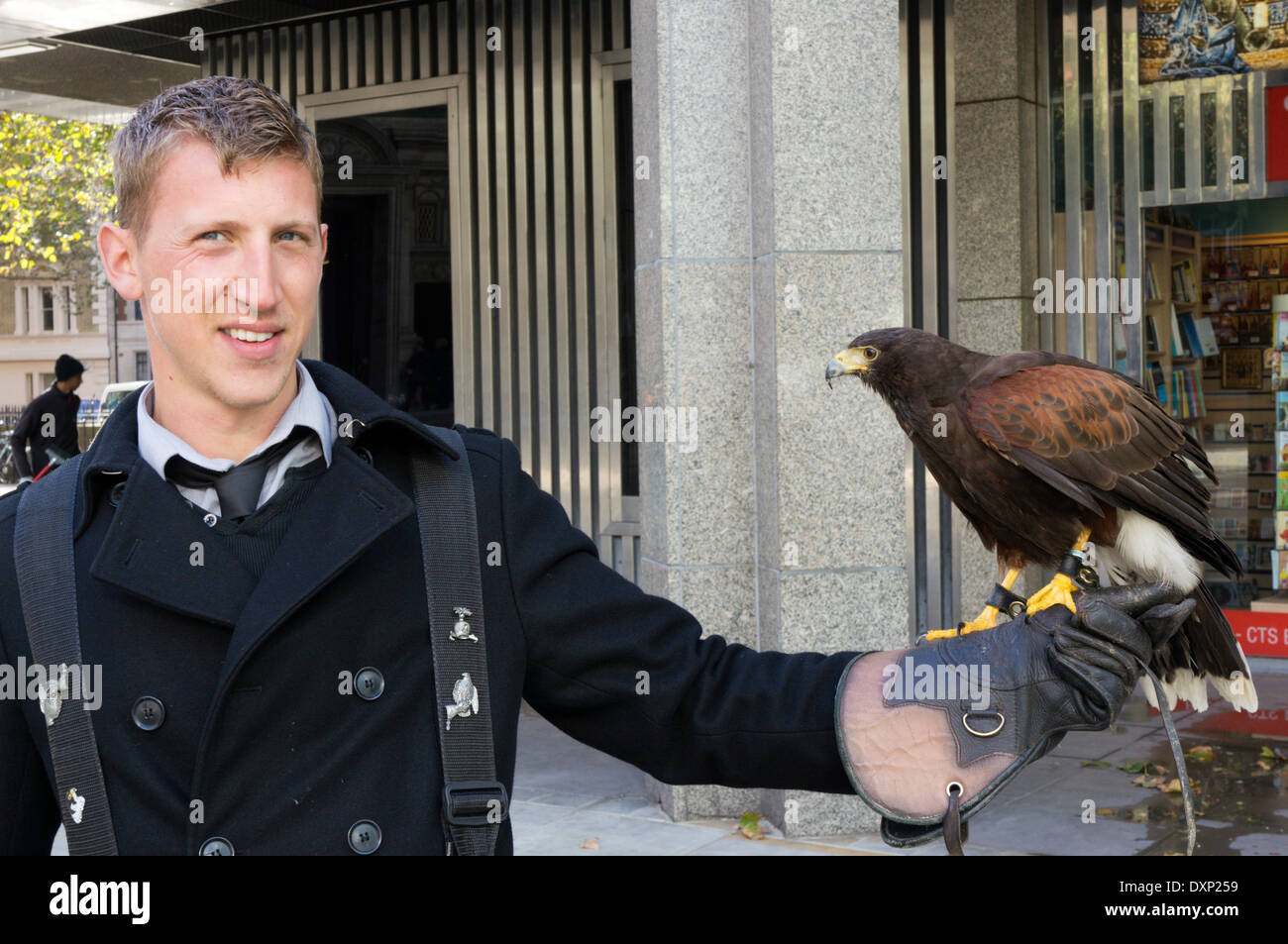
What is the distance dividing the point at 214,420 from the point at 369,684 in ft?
1.53

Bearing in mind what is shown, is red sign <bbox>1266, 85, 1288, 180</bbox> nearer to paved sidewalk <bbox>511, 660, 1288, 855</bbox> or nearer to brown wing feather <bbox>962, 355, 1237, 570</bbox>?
paved sidewalk <bbox>511, 660, 1288, 855</bbox>

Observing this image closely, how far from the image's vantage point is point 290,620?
194cm

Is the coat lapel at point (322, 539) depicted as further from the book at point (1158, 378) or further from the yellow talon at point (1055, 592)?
the book at point (1158, 378)

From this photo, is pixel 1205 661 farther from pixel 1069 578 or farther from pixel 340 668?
pixel 340 668

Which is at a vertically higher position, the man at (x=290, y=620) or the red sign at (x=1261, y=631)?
the man at (x=290, y=620)

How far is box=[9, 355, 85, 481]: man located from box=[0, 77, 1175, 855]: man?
43.1 feet

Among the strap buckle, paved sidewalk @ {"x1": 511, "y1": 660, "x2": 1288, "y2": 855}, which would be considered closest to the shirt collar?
the strap buckle

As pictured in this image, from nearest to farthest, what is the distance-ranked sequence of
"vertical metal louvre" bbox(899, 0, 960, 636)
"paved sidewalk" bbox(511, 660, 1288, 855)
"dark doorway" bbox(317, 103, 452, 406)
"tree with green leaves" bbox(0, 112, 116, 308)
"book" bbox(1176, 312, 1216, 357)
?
"paved sidewalk" bbox(511, 660, 1288, 855)
"vertical metal louvre" bbox(899, 0, 960, 636)
"book" bbox(1176, 312, 1216, 357)
"dark doorway" bbox(317, 103, 452, 406)
"tree with green leaves" bbox(0, 112, 116, 308)

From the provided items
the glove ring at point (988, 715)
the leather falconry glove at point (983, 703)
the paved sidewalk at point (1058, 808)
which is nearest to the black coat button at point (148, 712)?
the leather falconry glove at point (983, 703)

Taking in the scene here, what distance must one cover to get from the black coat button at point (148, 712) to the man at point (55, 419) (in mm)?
13300

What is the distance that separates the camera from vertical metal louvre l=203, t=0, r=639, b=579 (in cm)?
894

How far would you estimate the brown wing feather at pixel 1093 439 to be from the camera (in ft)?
12.1

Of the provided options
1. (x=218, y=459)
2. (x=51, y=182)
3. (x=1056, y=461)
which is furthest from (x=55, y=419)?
(x=51, y=182)

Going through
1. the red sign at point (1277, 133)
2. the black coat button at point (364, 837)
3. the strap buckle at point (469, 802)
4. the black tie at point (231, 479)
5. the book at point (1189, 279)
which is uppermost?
the red sign at point (1277, 133)
